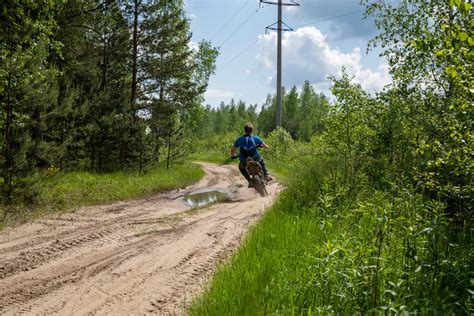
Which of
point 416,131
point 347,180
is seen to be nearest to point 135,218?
point 347,180

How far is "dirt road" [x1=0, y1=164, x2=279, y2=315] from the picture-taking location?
15.4ft

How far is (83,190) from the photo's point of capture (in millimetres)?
11906

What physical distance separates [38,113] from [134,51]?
8.58 meters

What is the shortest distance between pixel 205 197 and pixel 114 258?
23.6 ft

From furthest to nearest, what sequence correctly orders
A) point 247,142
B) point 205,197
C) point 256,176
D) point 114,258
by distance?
point 205,197, point 247,142, point 256,176, point 114,258

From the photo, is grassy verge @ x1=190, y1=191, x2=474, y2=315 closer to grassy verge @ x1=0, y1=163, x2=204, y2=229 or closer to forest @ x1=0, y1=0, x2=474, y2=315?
forest @ x1=0, y1=0, x2=474, y2=315

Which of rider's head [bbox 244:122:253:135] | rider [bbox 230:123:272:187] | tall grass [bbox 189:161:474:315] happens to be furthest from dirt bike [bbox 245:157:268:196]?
tall grass [bbox 189:161:474:315]

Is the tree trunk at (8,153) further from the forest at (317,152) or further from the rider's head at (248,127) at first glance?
the rider's head at (248,127)

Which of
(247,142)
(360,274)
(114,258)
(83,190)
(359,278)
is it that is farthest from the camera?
(247,142)

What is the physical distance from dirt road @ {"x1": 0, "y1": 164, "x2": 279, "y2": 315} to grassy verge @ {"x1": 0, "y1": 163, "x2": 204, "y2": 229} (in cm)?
69

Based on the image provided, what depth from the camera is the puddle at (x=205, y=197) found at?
476 inches

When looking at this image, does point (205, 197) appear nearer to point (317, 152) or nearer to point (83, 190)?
point (83, 190)

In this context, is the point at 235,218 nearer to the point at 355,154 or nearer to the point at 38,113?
the point at 355,154

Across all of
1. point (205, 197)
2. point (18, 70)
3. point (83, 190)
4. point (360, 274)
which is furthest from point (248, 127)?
point (360, 274)
